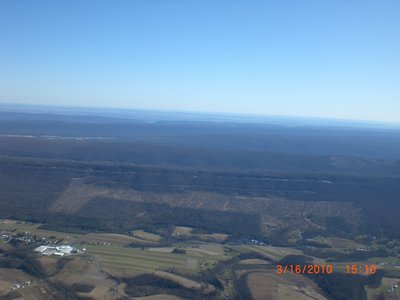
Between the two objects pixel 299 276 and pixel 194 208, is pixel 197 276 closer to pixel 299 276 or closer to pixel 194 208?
pixel 299 276

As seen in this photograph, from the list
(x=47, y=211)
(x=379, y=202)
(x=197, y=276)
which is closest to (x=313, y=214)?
(x=379, y=202)

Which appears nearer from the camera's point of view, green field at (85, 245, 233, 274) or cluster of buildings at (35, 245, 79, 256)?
green field at (85, 245, 233, 274)
